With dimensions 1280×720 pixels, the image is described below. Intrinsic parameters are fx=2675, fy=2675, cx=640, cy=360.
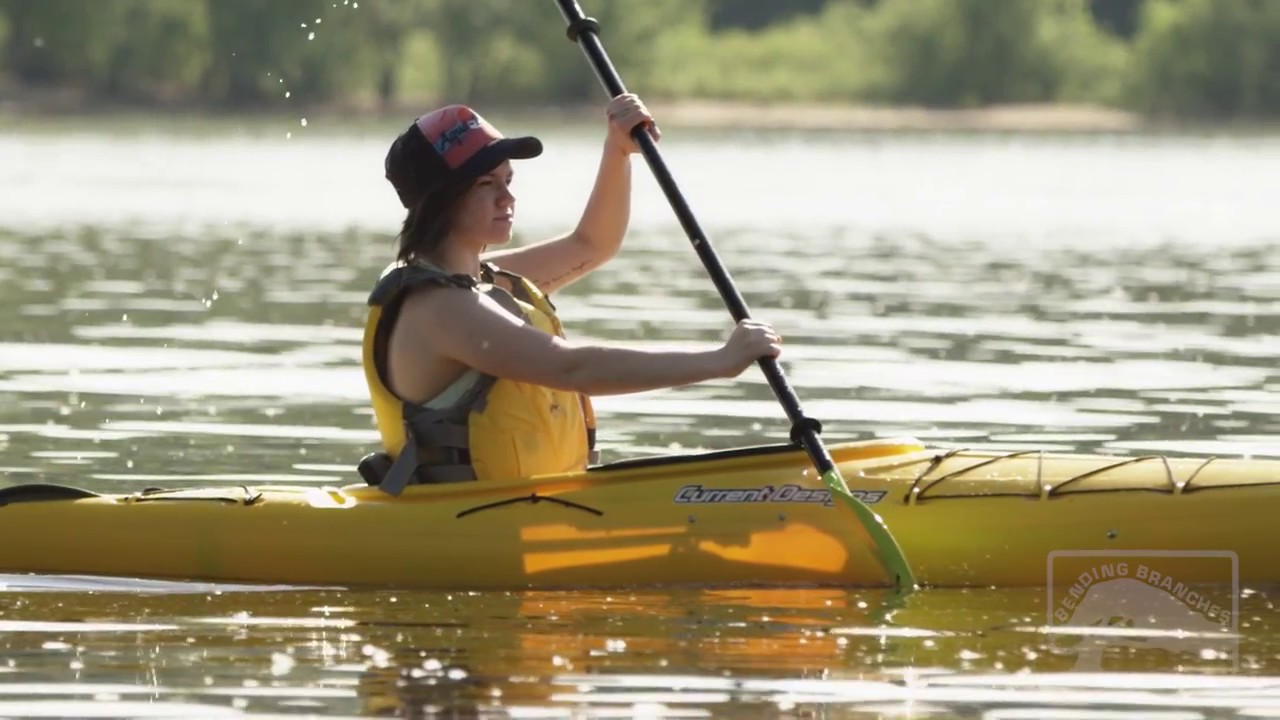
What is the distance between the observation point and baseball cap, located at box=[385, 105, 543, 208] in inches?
253

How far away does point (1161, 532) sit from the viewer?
658 centimetres

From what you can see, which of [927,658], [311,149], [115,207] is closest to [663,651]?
[927,658]

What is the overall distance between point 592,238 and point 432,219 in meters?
0.80

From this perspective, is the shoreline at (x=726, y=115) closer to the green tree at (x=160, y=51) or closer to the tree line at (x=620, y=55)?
the tree line at (x=620, y=55)

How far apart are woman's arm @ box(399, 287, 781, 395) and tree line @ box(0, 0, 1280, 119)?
58.2 metres

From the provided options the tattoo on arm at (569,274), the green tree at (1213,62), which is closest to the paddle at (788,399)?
the tattoo on arm at (569,274)

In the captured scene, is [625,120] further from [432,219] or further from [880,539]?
[880,539]

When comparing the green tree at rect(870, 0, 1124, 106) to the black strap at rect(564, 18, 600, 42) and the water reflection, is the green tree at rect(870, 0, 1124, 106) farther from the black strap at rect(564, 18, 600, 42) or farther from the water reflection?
the water reflection

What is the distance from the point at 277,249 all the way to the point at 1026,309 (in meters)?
8.18

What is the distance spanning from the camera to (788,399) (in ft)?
22.8

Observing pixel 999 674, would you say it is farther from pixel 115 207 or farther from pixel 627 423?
pixel 115 207

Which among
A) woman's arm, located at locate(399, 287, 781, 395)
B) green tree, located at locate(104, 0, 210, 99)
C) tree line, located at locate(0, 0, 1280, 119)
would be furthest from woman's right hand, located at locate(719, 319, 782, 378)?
green tree, located at locate(104, 0, 210, 99)

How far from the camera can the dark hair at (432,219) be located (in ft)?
21.2

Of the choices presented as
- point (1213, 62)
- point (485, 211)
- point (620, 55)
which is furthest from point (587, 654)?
point (620, 55)
